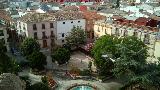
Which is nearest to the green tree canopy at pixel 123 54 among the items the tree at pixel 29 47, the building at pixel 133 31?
the building at pixel 133 31

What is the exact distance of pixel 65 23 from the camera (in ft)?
226

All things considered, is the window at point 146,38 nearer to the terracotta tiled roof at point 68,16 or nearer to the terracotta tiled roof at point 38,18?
the terracotta tiled roof at point 68,16

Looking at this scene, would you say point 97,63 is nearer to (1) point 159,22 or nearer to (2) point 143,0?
(1) point 159,22

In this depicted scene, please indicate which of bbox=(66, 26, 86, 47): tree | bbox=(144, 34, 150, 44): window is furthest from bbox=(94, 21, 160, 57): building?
bbox=(66, 26, 86, 47): tree

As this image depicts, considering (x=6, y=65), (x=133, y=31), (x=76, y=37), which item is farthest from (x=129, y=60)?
(x=76, y=37)

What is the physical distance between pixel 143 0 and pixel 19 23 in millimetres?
66658

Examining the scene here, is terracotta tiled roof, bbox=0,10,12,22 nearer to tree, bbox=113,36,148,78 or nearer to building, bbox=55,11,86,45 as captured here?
building, bbox=55,11,86,45

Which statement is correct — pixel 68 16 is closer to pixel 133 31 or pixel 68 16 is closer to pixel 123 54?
pixel 133 31

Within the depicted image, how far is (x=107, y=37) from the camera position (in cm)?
5356

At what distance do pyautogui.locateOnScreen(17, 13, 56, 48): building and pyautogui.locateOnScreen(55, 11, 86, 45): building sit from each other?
1.34 metres

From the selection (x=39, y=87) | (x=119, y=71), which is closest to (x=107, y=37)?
(x=119, y=71)

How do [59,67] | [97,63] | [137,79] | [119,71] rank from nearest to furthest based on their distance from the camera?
[137,79]
[119,71]
[97,63]
[59,67]

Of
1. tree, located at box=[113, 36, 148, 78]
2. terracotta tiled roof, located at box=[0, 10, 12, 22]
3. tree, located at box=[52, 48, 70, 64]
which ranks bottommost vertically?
tree, located at box=[52, 48, 70, 64]

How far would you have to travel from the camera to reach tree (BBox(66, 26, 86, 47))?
6669cm
